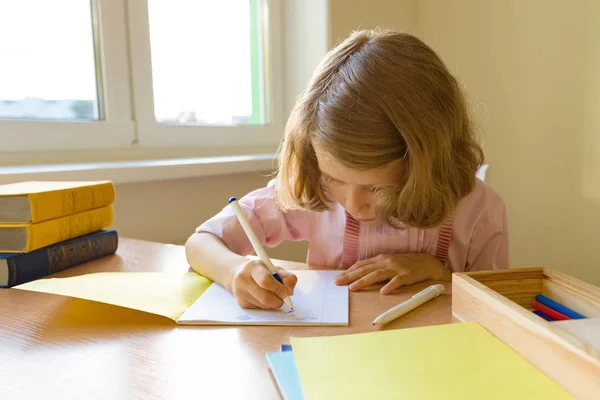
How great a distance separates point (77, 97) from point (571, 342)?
1.26 m

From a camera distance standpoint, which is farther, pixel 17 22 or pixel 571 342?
pixel 17 22

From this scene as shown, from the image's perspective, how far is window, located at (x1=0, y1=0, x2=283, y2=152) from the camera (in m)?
1.19

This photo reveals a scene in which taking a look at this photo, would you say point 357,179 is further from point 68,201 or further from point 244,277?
point 68,201

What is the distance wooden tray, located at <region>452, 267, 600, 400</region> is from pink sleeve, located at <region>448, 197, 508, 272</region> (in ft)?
1.07

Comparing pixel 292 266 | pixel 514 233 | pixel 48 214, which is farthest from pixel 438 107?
pixel 514 233

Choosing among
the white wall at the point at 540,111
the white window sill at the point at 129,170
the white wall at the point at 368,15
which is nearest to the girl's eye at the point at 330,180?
the white window sill at the point at 129,170

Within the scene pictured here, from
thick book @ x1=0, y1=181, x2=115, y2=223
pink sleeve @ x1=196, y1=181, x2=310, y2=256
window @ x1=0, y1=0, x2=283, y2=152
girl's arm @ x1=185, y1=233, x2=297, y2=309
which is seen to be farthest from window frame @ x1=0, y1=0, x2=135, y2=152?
girl's arm @ x1=185, y1=233, x2=297, y2=309

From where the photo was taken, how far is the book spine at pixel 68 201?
75 centimetres

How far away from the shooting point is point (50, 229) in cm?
77

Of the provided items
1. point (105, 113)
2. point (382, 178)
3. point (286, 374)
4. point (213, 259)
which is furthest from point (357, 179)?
point (105, 113)

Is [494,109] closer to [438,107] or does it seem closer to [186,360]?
[438,107]

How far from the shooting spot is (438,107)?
2.32 feet

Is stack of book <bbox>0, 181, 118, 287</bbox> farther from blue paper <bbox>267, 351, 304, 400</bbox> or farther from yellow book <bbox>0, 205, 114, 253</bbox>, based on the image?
blue paper <bbox>267, 351, 304, 400</bbox>

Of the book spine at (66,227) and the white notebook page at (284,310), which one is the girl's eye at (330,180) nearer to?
the white notebook page at (284,310)
